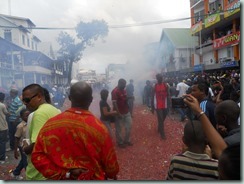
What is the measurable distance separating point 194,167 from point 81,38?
309 centimetres

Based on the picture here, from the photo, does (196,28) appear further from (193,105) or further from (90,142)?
(90,142)

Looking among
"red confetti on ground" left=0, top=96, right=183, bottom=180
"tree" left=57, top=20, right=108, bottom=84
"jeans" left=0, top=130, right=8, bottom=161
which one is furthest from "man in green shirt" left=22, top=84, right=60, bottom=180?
"jeans" left=0, top=130, right=8, bottom=161

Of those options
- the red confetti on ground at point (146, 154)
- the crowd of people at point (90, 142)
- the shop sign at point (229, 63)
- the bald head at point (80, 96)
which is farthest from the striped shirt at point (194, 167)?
the shop sign at point (229, 63)

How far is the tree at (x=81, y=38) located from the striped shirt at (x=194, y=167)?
262cm

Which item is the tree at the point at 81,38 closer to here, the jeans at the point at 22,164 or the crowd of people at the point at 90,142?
the jeans at the point at 22,164

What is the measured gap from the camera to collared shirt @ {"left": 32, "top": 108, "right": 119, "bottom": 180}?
204 cm

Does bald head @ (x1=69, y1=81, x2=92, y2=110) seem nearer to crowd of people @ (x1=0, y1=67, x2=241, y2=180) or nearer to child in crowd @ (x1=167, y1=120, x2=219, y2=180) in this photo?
crowd of people @ (x1=0, y1=67, x2=241, y2=180)

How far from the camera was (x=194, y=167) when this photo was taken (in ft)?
6.13

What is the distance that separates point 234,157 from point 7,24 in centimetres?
508

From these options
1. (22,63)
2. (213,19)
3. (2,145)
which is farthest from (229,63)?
(2,145)

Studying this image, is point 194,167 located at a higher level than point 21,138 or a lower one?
higher

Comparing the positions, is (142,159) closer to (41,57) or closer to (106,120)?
(106,120)

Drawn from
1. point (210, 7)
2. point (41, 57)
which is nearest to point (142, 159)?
point (210, 7)

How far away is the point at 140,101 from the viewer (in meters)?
13.1
